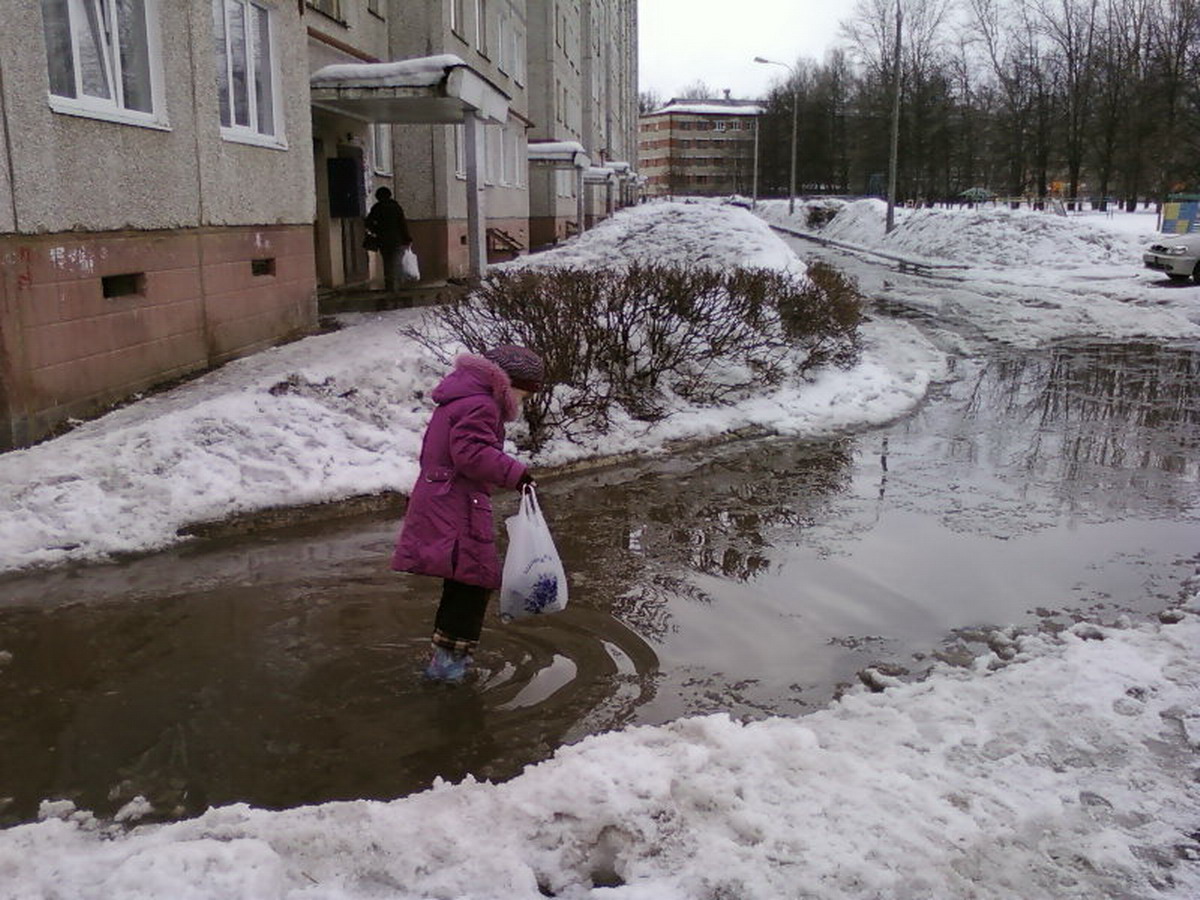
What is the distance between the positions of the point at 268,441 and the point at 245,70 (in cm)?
595

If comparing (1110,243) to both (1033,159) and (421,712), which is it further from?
(421,712)

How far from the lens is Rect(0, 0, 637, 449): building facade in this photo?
23.9 feet

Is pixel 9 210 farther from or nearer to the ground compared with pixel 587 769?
farther from the ground

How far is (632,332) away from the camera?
9180 mm

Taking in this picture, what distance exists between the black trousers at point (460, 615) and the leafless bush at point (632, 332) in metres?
3.86

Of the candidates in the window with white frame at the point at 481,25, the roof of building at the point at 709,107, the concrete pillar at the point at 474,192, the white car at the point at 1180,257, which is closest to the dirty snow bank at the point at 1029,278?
the white car at the point at 1180,257

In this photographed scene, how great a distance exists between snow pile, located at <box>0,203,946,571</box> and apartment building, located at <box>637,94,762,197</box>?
122 m

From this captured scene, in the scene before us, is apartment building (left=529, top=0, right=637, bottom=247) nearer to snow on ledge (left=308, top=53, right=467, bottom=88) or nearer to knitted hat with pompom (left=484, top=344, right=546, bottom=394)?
snow on ledge (left=308, top=53, right=467, bottom=88)

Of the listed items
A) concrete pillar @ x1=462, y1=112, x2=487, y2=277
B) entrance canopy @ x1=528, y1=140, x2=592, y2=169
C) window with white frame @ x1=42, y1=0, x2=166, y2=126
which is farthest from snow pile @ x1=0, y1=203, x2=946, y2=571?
entrance canopy @ x1=528, y1=140, x2=592, y2=169

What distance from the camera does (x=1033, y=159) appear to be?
58.5 metres

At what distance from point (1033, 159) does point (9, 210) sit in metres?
60.7

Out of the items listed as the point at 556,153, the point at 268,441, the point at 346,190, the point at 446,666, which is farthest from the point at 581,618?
the point at 556,153

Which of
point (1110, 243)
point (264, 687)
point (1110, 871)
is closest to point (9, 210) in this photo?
point (264, 687)

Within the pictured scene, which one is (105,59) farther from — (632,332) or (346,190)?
(346,190)
